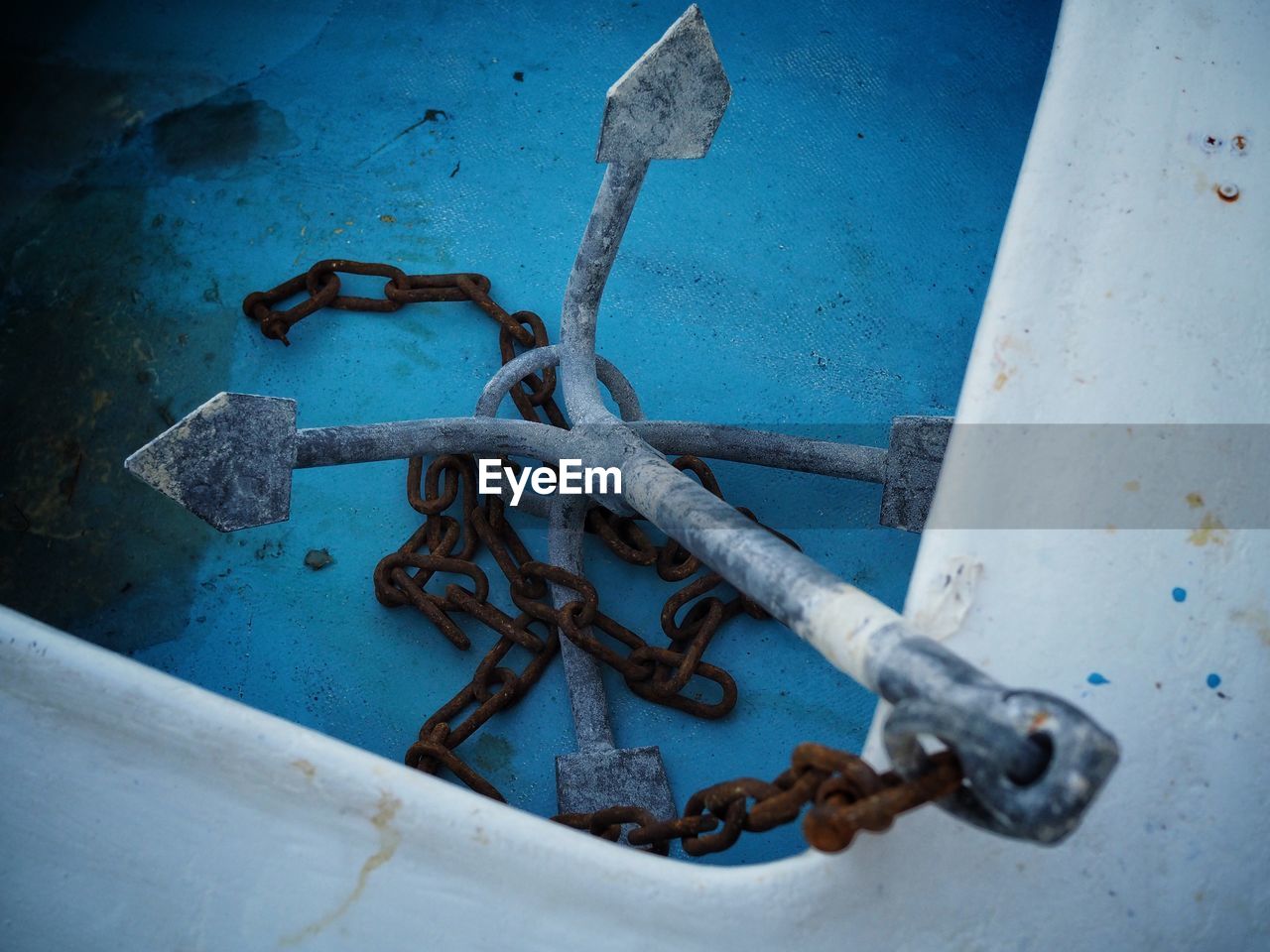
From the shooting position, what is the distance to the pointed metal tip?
1.18m

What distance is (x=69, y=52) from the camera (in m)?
2.25

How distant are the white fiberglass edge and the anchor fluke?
265 mm

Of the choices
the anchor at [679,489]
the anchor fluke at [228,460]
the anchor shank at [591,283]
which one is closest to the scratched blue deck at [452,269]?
the anchor at [679,489]

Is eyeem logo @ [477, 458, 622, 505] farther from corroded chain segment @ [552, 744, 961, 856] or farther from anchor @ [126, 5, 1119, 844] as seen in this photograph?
corroded chain segment @ [552, 744, 961, 856]

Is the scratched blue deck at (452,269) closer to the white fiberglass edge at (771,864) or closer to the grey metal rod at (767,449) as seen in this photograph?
the grey metal rod at (767,449)

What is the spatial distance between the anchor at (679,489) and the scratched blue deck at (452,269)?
19 centimetres

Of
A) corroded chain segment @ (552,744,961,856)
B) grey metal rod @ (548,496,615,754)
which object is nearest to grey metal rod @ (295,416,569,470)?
grey metal rod @ (548,496,615,754)

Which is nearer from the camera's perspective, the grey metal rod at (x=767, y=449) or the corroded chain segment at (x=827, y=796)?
the corroded chain segment at (x=827, y=796)

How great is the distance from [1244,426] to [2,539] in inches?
67.2

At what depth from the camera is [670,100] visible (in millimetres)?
1216

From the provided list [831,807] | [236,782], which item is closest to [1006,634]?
[831,807]

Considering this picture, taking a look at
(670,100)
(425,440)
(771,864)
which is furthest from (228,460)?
(771,864)

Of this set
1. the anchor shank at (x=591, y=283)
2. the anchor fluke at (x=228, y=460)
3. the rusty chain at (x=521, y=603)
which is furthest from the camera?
the rusty chain at (x=521, y=603)

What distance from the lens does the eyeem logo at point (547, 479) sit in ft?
4.59
